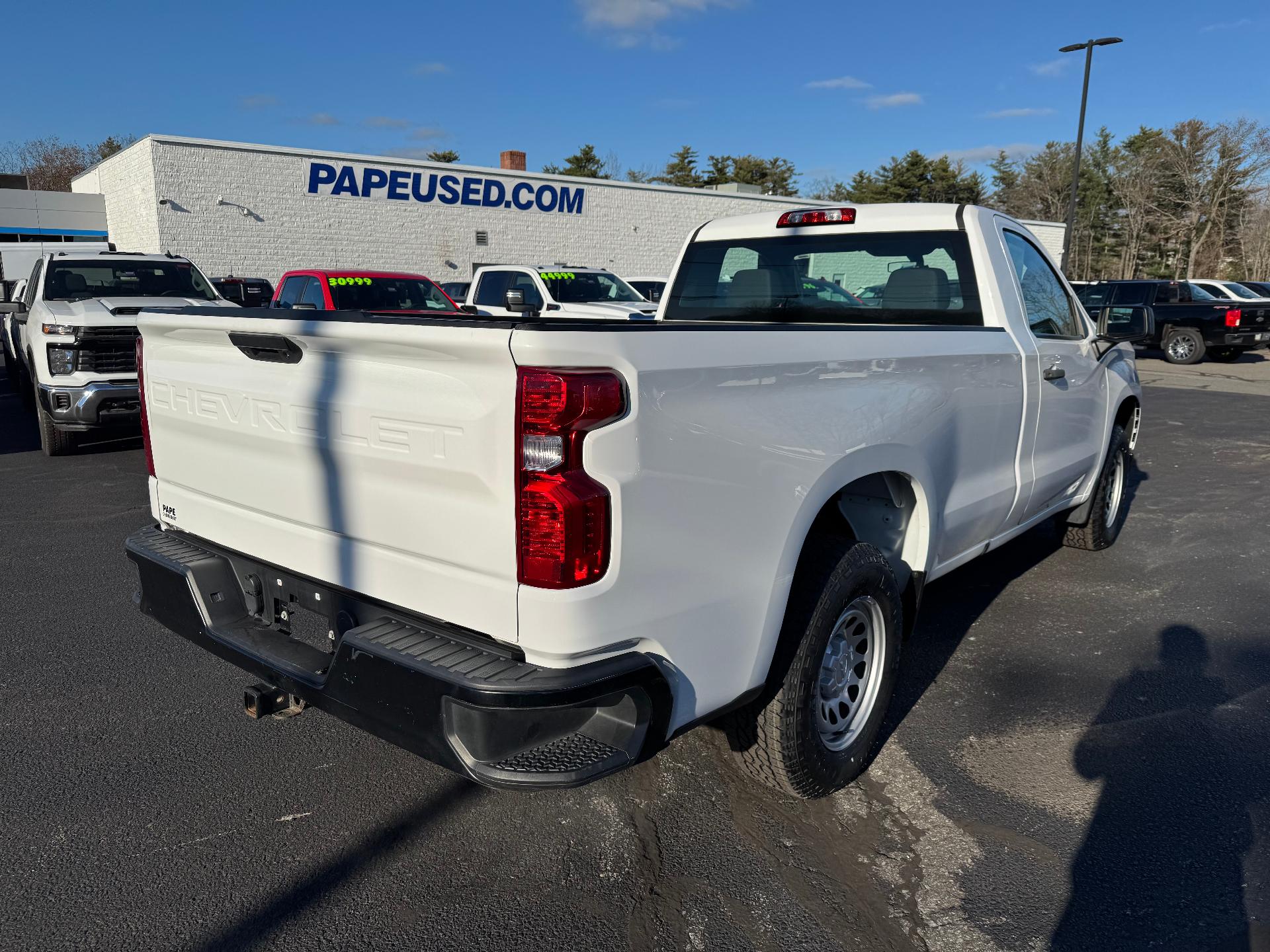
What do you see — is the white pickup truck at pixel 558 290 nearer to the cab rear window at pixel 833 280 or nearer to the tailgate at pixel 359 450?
the cab rear window at pixel 833 280

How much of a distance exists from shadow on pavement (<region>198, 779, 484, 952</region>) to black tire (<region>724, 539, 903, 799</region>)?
977 mm

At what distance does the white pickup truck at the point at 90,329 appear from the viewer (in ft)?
27.8

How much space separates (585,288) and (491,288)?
1.82 m

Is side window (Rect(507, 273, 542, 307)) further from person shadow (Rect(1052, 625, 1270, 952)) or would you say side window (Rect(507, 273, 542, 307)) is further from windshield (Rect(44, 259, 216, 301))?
person shadow (Rect(1052, 625, 1270, 952))

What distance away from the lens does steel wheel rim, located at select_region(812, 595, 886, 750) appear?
10.2 ft

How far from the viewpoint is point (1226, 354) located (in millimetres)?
22266

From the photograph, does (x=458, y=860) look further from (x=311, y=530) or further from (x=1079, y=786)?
(x=1079, y=786)

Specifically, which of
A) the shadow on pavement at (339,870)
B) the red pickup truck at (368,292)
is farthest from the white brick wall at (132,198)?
the shadow on pavement at (339,870)

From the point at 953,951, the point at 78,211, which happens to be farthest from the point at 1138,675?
the point at 78,211


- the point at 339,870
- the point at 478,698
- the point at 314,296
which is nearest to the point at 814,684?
the point at 478,698

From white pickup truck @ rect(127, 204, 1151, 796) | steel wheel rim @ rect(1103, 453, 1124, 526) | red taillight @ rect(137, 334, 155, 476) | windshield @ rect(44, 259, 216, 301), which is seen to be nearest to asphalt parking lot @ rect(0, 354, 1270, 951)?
white pickup truck @ rect(127, 204, 1151, 796)

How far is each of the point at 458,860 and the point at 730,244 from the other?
323 cm

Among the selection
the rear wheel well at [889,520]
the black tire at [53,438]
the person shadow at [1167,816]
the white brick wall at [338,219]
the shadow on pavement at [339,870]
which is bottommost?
the person shadow at [1167,816]

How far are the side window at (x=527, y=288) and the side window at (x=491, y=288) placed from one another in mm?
167
